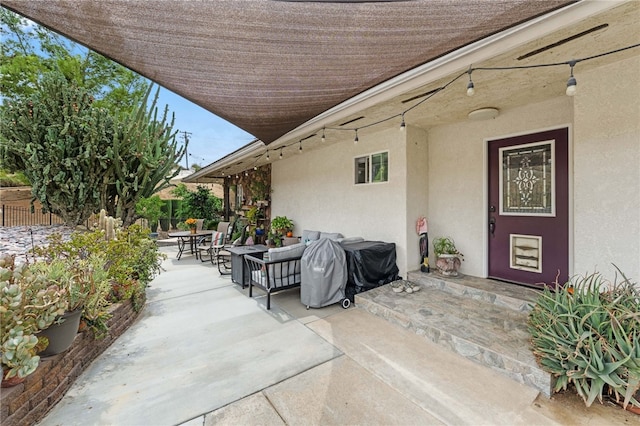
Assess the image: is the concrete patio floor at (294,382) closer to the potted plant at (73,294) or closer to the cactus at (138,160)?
the potted plant at (73,294)

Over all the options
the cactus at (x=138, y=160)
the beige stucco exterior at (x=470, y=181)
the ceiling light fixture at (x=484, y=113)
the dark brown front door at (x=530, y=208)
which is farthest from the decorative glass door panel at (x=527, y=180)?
the cactus at (x=138, y=160)

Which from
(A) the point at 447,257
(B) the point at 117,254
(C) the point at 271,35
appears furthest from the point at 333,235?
(C) the point at 271,35

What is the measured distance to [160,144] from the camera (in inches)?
220

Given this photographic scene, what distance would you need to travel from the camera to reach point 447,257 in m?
4.53

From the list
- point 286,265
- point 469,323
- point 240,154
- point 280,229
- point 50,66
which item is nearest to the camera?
point 469,323

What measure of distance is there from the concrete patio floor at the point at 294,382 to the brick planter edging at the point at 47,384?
0.27 feet

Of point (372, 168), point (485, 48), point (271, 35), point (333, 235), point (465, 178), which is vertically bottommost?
point (333, 235)

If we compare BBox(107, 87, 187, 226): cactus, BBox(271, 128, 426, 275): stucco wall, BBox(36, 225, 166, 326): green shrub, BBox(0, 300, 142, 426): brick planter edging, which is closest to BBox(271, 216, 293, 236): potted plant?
BBox(271, 128, 426, 275): stucco wall

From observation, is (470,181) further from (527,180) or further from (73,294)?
(73,294)

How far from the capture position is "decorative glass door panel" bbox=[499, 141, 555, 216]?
3844mm

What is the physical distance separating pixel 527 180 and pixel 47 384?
6072 mm

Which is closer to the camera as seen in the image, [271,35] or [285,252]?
[271,35]

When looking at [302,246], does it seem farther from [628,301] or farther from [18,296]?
[628,301]

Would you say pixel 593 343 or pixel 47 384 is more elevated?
pixel 593 343
